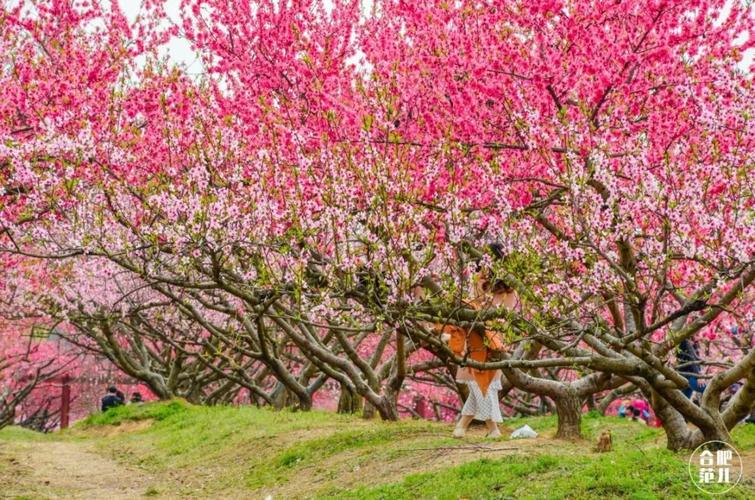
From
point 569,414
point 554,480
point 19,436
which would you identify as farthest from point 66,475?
point 19,436

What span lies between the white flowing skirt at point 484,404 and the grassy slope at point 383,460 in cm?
38

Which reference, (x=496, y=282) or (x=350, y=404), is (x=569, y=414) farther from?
(x=350, y=404)

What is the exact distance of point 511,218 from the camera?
308 inches

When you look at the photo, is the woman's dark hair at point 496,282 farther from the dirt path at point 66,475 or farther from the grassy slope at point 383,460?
the dirt path at point 66,475

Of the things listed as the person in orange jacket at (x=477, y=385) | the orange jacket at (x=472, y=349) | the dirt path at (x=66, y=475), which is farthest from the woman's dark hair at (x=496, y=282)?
the dirt path at (x=66, y=475)

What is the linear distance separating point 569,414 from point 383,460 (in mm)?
2916

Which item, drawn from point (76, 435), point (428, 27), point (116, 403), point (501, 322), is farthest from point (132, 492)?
point (116, 403)

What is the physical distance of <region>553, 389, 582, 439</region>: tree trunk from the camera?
421 inches

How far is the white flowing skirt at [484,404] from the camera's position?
10359mm

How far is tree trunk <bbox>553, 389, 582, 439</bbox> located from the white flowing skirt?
3.24 ft

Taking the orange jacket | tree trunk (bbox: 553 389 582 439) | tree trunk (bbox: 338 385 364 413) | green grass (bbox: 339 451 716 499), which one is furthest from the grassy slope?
tree trunk (bbox: 338 385 364 413)

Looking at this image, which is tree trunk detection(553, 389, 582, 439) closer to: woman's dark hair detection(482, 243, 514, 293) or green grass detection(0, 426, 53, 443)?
woman's dark hair detection(482, 243, 514, 293)

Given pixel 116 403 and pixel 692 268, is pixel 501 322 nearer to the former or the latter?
pixel 692 268

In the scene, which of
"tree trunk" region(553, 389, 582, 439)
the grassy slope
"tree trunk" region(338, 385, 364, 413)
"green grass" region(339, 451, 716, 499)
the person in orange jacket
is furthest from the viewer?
"tree trunk" region(338, 385, 364, 413)
